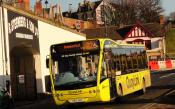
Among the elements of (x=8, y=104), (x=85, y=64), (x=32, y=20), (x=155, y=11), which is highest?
(x=155, y=11)

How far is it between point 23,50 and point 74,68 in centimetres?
1396

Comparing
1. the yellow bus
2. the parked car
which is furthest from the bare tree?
the yellow bus

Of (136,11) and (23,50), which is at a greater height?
(136,11)

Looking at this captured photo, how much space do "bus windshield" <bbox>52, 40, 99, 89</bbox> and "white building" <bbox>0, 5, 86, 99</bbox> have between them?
8.39m

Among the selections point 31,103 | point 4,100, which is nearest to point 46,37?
point 31,103

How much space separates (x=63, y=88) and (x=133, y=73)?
20.1ft

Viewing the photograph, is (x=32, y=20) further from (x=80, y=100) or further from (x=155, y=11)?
(x=155, y=11)

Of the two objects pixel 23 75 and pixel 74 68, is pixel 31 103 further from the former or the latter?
pixel 74 68

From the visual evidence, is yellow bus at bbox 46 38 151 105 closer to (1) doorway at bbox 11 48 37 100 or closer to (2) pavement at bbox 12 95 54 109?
(2) pavement at bbox 12 95 54 109

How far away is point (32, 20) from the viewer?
34531mm

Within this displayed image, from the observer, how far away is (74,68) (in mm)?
21203

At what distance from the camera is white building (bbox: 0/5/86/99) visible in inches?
1188

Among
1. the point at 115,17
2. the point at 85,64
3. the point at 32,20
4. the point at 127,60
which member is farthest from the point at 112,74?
the point at 115,17

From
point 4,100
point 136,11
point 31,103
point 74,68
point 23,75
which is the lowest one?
point 31,103
